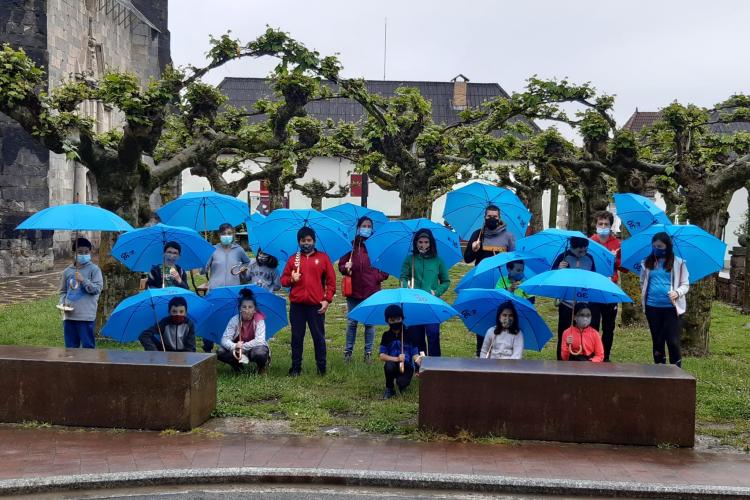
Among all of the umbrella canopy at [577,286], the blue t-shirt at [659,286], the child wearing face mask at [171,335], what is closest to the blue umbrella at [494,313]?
the umbrella canopy at [577,286]

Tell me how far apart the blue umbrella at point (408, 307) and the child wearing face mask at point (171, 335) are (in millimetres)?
1824

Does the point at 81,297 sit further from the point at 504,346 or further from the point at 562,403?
the point at 562,403

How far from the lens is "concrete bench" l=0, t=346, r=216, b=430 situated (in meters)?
8.21

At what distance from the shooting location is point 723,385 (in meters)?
10.5

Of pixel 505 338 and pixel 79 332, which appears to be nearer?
pixel 505 338

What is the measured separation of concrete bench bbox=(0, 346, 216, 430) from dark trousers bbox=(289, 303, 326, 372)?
7.32ft

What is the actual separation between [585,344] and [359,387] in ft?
8.47

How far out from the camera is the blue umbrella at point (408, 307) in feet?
29.4

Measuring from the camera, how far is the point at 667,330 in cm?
1003

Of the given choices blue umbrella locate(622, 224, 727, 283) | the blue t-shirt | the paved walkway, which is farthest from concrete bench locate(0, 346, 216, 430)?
blue umbrella locate(622, 224, 727, 283)

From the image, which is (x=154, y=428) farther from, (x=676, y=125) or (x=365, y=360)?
(x=676, y=125)

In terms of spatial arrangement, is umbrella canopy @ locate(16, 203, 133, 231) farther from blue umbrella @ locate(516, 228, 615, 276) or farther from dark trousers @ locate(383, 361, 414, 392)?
blue umbrella @ locate(516, 228, 615, 276)

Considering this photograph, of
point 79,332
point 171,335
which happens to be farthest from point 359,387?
point 79,332

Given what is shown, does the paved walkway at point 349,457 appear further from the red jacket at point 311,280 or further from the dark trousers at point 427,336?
the red jacket at point 311,280
